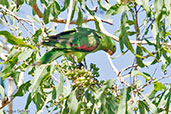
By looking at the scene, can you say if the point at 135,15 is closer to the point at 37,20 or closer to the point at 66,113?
the point at 37,20

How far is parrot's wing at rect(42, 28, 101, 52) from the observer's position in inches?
58.3

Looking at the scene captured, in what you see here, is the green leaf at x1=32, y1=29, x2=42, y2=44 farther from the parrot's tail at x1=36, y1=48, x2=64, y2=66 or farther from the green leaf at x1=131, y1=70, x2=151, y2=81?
the green leaf at x1=131, y1=70, x2=151, y2=81

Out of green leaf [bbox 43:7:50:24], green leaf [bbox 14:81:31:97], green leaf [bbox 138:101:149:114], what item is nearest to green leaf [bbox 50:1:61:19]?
green leaf [bbox 43:7:50:24]

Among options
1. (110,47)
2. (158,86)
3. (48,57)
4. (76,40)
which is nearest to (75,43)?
(76,40)

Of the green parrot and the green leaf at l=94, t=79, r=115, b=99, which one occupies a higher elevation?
the green parrot

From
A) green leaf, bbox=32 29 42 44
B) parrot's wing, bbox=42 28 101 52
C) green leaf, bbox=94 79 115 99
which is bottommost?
green leaf, bbox=94 79 115 99

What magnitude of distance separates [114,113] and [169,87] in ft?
1.19

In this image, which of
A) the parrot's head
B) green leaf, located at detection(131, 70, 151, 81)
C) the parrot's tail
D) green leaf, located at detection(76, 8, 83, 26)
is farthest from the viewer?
green leaf, located at detection(76, 8, 83, 26)

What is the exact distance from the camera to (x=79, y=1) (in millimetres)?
1966

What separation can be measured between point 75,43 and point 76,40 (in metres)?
0.02

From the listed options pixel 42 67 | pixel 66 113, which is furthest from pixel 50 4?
pixel 66 113

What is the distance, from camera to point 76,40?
1.57m

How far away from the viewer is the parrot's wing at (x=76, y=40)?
58.3 inches

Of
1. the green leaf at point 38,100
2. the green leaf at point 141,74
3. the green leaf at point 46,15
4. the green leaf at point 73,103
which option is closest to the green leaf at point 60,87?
the green leaf at point 73,103
